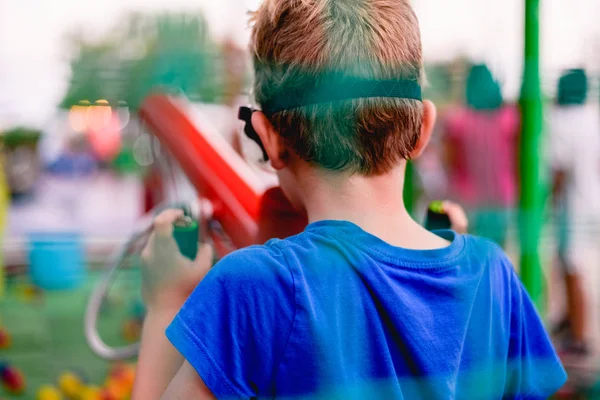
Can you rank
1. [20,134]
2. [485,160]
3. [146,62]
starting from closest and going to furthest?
[146,62]
[20,134]
[485,160]

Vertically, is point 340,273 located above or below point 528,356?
above

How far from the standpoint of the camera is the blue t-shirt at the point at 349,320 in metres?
0.72

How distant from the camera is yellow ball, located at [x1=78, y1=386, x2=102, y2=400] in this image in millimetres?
2744

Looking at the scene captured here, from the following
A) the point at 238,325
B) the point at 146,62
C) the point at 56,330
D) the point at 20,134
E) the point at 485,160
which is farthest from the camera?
the point at 56,330

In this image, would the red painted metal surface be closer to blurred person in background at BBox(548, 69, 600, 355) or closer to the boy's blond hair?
the boy's blond hair

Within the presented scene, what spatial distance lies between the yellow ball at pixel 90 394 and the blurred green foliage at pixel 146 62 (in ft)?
6.33

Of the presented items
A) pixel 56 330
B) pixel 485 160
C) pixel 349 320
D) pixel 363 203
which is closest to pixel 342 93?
pixel 363 203

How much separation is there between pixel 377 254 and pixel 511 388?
1.00ft

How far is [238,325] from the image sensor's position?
0.72 meters

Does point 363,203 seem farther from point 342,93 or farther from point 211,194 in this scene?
point 211,194

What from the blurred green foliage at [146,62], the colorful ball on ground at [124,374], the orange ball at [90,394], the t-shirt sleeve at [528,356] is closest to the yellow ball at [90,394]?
the orange ball at [90,394]

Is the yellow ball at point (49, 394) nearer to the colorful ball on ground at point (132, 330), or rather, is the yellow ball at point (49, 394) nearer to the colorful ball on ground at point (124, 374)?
the colorful ball on ground at point (124, 374)

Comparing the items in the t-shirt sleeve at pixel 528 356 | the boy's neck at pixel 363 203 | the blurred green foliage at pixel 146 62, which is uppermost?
the blurred green foliage at pixel 146 62

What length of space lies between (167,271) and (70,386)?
2.18 meters
